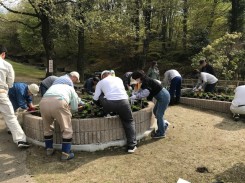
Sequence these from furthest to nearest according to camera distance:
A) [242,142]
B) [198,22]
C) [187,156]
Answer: [198,22] → [242,142] → [187,156]

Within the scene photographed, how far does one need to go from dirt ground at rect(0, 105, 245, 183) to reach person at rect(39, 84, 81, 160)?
310mm

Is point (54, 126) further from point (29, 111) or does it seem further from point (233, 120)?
point (233, 120)

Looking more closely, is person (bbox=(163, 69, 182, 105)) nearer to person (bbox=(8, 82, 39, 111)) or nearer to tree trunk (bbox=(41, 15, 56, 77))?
person (bbox=(8, 82, 39, 111))

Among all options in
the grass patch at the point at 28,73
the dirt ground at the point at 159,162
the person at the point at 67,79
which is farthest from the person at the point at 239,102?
the grass patch at the point at 28,73

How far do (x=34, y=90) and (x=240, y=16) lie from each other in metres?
16.4

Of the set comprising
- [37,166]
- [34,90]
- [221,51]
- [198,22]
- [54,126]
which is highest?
[198,22]

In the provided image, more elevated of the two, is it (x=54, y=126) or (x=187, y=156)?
(x=54, y=126)

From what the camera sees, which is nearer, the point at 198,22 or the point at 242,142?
the point at 242,142

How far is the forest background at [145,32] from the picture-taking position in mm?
15602

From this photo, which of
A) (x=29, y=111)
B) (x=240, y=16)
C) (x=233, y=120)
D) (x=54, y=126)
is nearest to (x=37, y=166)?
(x=54, y=126)

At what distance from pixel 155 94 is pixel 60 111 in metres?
2.08

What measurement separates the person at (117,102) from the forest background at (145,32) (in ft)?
30.6

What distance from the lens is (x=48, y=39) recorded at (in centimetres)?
1591

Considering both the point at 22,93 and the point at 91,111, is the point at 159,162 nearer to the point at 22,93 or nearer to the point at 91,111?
the point at 91,111
